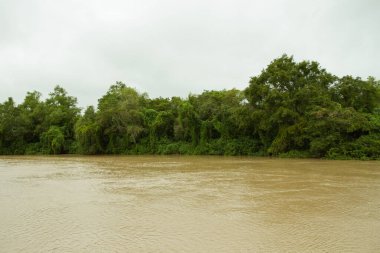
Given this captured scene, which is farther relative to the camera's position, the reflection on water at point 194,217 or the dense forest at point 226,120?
the dense forest at point 226,120

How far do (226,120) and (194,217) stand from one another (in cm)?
2781

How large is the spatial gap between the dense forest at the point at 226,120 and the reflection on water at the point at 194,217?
43.5 feet

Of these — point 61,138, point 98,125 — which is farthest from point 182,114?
point 61,138

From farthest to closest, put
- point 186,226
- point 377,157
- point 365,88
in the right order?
point 365,88 → point 377,157 → point 186,226

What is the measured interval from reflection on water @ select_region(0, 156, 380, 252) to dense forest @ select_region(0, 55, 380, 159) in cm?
1325

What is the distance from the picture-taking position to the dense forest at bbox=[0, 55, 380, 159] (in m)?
26.2

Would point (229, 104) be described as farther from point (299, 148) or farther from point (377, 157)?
point (377, 157)

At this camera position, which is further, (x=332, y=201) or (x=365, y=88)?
(x=365, y=88)

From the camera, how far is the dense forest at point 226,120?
26.2 meters

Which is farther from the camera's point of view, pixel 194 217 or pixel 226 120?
pixel 226 120

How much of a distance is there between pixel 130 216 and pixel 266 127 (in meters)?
22.6

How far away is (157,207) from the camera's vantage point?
934 centimetres

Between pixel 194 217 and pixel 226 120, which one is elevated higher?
pixel 226 120

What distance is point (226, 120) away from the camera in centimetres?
3556
